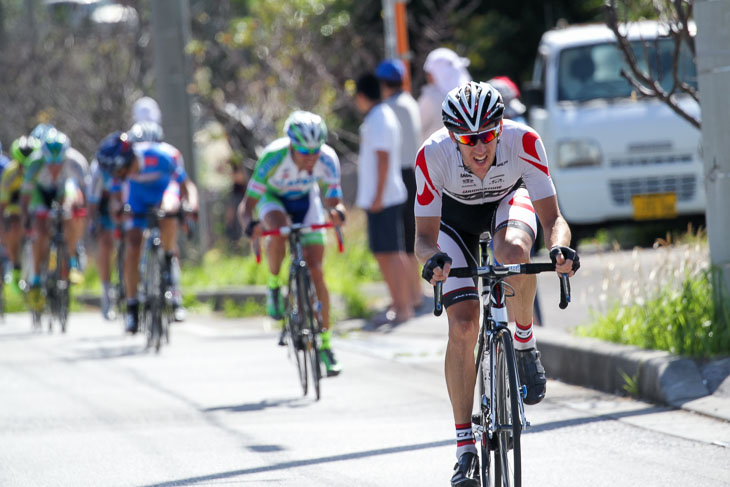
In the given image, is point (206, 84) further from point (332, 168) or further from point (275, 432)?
point (275, 432)

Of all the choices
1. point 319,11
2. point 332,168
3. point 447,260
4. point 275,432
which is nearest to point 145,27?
point 319,11

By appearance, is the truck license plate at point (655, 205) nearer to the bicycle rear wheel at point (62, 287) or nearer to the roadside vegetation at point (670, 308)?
the roadside vegetation at point (670, 308)

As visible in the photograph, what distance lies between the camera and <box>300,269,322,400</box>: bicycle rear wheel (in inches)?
350

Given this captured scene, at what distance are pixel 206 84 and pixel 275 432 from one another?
14623 mm

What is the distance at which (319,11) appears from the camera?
59.3 ft

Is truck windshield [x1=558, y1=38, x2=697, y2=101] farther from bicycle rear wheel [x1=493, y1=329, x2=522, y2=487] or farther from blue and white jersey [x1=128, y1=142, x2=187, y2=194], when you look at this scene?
bicycle rear wheel [x1=493, y1=329, x2=522, y2=487]

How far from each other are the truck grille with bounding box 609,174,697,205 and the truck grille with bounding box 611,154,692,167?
6.4 inches

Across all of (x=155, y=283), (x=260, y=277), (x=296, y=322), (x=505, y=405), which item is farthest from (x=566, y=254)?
(x=260, y=277)

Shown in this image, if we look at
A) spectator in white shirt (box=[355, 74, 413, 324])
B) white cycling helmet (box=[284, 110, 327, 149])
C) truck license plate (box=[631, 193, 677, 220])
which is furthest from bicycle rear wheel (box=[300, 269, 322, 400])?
truck license plate (box=[631, 193, 677, 220])

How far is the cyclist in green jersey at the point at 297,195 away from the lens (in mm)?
8992

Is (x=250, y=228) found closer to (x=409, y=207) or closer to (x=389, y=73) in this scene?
(x=389, y=73)

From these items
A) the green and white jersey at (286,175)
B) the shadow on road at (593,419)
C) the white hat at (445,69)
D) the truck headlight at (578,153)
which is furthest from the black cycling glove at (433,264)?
the truck headlight at (578,153)

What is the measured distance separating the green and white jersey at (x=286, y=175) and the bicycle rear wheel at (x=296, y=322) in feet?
2.05

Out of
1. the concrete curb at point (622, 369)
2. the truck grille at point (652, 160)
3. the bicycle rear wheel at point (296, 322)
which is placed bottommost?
the concrete curb at point (622, 369)
